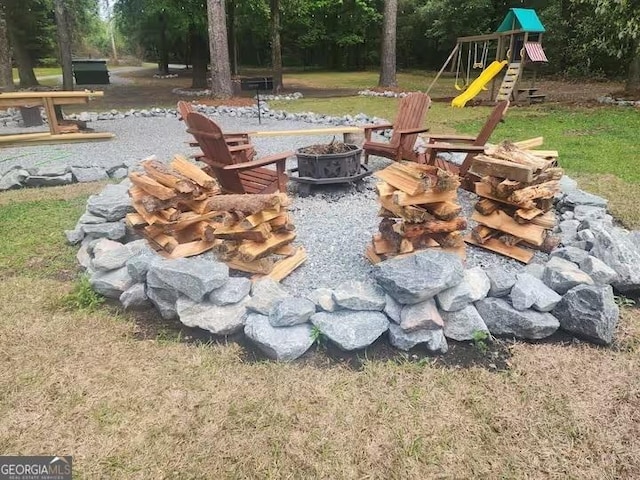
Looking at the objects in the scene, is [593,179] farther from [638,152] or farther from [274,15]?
[274,15]

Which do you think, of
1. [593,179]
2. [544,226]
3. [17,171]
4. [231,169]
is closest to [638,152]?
[593,179]

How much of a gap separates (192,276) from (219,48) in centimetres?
947

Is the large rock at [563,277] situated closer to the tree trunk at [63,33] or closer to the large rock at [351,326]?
the large rock at [351,326]

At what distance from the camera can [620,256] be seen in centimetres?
271

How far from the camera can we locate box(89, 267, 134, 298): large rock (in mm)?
2752

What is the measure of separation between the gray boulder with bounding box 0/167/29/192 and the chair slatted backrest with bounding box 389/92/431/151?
417cm

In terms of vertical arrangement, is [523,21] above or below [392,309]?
above

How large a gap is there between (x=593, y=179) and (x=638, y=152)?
1797 millimetres

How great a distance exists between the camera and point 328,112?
983 centimetres

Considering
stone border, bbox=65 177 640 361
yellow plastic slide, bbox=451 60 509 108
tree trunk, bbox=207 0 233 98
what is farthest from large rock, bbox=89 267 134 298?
yellow plastic slide, bbox=451 60 509 108

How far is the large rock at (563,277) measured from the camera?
246 centimetres

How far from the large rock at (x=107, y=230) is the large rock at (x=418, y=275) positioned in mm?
Result: 2063

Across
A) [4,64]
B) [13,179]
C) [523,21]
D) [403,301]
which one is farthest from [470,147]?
[4,64]

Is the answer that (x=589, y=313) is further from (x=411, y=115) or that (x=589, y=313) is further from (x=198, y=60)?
(x=198, y=60)
